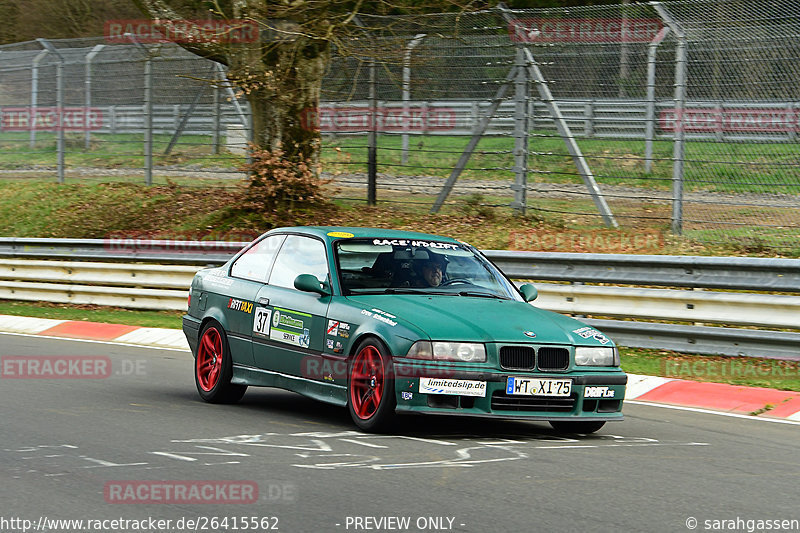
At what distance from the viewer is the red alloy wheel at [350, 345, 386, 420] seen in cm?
754

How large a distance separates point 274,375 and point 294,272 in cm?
83

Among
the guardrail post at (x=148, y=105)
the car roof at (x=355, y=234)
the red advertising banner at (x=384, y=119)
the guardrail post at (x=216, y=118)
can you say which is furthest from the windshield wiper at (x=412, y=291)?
the guardrail post at (x=148, y=105)

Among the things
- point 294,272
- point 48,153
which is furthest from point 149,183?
point 294,272

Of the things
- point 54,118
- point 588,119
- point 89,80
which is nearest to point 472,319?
point 588,119

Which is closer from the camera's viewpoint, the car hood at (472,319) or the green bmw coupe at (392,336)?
the green bmw coupe at (392,336)

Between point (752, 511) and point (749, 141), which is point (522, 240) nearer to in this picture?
point (749, 141)

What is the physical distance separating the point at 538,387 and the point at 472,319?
64cm

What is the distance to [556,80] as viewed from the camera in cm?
1627

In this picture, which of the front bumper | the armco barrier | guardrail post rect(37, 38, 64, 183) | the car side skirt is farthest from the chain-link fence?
the car side skirt

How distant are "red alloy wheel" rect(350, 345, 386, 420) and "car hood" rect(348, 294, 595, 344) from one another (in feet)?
1.01

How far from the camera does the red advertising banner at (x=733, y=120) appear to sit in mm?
13383

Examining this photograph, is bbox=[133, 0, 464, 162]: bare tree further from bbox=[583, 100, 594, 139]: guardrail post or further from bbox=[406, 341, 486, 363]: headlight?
bbox=[406, 341, 486, 363]: headlight

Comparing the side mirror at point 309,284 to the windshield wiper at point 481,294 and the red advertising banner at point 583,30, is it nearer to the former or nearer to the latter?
the windshield wiper at point 481,294

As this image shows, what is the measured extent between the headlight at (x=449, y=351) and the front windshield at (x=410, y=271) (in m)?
1.09
